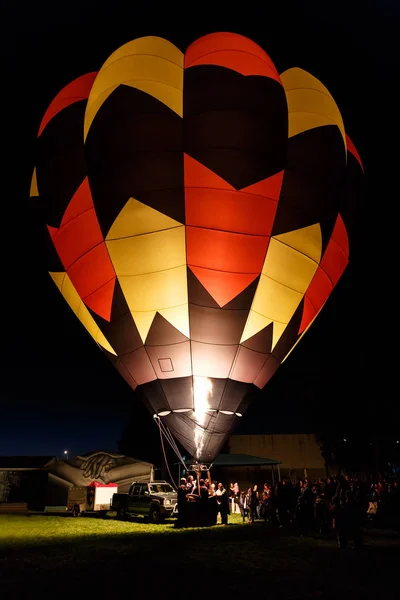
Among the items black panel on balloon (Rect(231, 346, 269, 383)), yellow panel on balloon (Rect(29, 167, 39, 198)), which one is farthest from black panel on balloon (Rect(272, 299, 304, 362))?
yellow panel on balloon (Rect(29, 167, 39, 198))

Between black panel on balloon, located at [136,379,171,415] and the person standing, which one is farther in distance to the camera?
the person standing

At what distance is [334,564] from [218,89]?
8.98m

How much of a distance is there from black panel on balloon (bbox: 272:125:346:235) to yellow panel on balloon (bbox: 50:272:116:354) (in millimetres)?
4697

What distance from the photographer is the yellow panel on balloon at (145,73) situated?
33.1ft

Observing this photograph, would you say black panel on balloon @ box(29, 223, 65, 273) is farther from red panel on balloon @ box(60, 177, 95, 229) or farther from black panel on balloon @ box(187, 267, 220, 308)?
black panel on balloon @ box(187, 267, 220, 308)

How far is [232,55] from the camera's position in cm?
1059

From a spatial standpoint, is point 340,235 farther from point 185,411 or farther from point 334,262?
point 185,411

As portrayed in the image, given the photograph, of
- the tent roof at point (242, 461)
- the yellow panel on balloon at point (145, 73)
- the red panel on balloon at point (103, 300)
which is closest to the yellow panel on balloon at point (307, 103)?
the yellow panel on balloon at point (145, 73)

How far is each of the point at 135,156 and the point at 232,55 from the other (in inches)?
132

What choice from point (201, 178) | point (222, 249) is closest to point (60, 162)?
point (201, 178)

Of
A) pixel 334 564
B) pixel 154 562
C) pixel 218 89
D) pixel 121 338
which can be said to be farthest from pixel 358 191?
pixel 154 562

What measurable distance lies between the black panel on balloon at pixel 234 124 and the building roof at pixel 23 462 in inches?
731

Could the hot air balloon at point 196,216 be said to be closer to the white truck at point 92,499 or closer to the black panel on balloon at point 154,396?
the black panel on balloon at point 154,396

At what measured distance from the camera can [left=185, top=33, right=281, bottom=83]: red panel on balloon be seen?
10.4m
